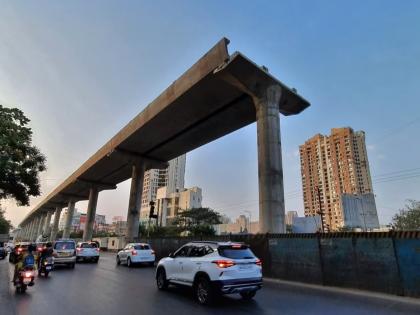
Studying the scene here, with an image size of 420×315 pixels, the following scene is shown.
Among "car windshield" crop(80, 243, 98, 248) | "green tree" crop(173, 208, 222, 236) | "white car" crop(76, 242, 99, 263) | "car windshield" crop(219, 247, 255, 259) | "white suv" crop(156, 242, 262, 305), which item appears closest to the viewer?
"white suv" crop(156, 242, 262, 305)

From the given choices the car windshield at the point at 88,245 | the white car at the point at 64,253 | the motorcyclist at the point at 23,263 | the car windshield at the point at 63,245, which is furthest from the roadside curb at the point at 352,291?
the car windshield at the point at 88,245

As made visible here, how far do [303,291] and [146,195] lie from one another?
442 ft

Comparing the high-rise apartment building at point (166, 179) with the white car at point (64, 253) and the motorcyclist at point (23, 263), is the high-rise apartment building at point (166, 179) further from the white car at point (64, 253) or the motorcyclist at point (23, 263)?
the motorcyclist at point (23, 263)

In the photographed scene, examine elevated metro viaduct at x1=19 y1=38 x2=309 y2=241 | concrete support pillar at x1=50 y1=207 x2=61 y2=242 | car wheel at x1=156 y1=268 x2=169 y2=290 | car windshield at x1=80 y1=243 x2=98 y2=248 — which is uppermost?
elevated metro viaduct at x1=19 y1=38 x2=309 y2=241

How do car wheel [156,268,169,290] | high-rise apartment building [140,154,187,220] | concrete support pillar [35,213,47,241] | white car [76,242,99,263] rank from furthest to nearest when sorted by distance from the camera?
high-rise apartment building [140,154,187,220] → concrete support pillar [35,213,47,241] → white car [76,242,99,263] → car wheel [156,268,169,290]

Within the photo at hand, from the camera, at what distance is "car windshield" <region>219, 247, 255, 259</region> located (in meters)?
8.18

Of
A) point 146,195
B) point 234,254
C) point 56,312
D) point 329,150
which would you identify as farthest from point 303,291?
point 146,195

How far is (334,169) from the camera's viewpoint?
6875 centimetres

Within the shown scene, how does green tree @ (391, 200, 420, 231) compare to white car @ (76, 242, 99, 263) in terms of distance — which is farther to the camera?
green tree @ (391, 200, 420, 231)

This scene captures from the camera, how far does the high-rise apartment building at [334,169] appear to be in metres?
58.9

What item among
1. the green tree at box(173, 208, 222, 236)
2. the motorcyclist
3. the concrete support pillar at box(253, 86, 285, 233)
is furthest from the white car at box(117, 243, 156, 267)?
the green tree at box(173, 208, 222, 236)

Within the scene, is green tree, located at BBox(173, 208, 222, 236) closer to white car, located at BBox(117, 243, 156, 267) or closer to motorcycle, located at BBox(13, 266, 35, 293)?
white car, located at BBox(117, 243, 156, 267)

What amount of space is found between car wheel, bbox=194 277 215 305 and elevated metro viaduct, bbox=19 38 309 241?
11.5 m

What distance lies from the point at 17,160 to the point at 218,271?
19007mm
